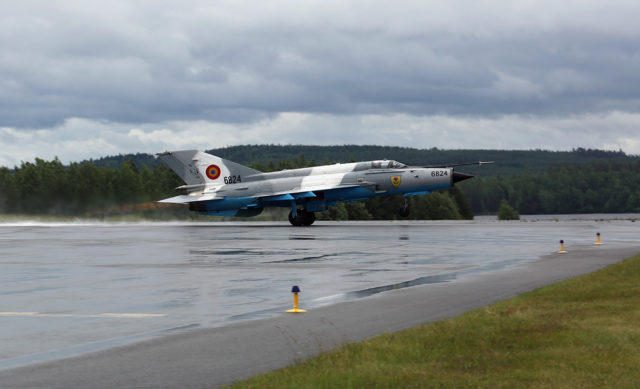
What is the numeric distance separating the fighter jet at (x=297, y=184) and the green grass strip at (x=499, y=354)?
1242 inches

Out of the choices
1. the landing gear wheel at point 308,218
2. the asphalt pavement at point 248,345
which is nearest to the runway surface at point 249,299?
the asphalt pavement at point 248,345

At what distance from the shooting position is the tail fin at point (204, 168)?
49656 mm

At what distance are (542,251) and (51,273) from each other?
53.7ft

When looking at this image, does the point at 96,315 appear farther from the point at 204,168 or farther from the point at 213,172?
the point at 204,168

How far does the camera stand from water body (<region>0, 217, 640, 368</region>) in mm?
11508

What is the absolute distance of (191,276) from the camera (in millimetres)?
18828

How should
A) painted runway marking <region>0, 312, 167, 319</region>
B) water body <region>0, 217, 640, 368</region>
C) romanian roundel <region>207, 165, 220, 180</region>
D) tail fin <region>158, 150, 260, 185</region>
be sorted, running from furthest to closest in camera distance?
romanian roundel <region>207, 165, 220, 180</region> → tail fin <region>158, 150, 260, 185</region> → painted runway marking <region>0, 312, 167, 319</region> → water body <region>0, 217, 640, 368</region>

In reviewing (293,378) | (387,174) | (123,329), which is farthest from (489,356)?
(387,174)

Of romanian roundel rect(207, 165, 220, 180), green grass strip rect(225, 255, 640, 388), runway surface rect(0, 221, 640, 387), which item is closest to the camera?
green grass strip rect(225, 255, 640, 388)

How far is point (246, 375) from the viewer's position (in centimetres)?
801

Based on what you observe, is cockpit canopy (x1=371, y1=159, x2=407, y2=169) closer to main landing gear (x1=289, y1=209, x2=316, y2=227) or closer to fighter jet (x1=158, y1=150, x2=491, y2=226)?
fighter jet (x1=158, y1=150, x2=491, y2=226)

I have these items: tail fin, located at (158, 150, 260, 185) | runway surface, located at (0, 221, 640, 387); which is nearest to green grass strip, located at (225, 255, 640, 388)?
runway surface, located at (0, 221, 640, 387)

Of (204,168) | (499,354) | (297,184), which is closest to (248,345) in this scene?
(499,354)

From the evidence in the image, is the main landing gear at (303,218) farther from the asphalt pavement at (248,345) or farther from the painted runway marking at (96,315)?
the painted runway marking at (96,315)
